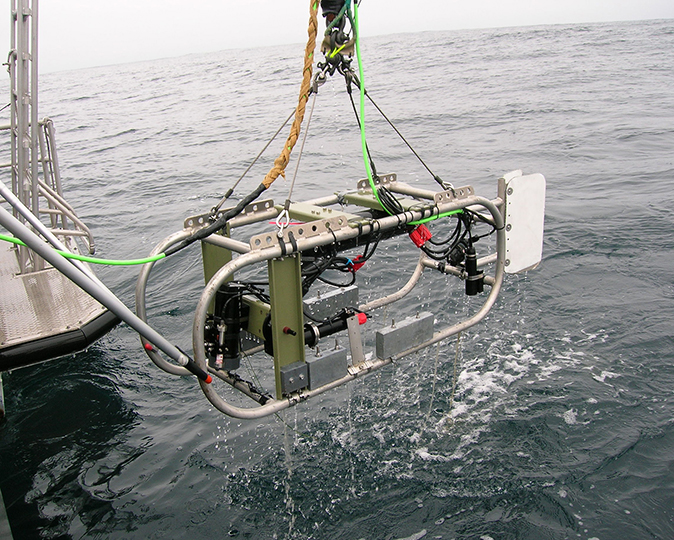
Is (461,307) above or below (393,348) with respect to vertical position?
below

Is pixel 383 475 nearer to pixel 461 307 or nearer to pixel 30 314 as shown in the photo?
pixel 461 307

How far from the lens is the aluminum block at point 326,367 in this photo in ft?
12.3

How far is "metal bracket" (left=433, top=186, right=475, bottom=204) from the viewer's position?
13.6 ft

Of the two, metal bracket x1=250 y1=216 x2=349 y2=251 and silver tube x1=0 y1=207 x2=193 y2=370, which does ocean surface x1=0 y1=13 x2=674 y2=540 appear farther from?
metal bracket x1=250 y1=216 x2=349 y2=251

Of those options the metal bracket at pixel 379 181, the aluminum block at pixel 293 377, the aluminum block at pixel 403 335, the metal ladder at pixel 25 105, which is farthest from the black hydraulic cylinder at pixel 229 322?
the metal ladder at pixel 25 105

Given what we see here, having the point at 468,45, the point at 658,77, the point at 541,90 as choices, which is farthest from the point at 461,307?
the point at 468,45

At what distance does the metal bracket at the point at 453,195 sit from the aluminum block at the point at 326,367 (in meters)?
1.25

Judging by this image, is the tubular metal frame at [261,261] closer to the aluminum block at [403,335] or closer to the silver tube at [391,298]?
the aluminum block at [403,335]

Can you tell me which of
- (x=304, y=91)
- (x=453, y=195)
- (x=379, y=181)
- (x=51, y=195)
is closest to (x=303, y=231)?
(x=304, y=91)

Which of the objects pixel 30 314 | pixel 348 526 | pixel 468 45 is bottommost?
pixel 348 526

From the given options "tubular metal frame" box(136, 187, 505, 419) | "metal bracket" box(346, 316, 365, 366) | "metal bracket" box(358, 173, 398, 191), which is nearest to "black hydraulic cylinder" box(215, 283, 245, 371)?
"tubular metal frame" box(136, 187, 505, 419)

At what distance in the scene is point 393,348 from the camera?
163 inches

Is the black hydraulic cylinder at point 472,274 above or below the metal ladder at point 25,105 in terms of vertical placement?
below

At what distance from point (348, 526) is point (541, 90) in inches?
904
